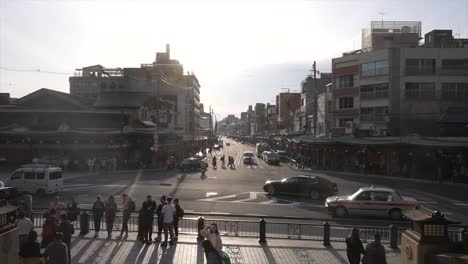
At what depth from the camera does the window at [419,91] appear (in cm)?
5547

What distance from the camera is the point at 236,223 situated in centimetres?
1892

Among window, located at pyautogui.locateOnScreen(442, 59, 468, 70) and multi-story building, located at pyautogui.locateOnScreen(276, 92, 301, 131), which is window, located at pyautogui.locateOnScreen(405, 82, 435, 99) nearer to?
window, located at pyautogui.locateOnScreen(442, 59, 468, 70)

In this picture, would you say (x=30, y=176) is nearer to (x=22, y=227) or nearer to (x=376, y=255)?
(x=22, y=227)

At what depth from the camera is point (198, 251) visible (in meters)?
16.3

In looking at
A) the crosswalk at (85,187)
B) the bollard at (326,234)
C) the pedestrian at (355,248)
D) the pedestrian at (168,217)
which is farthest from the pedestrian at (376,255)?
the crosswalk at (85,187)

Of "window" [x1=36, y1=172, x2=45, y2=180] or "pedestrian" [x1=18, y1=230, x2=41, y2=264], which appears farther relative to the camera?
"window" [x1=36, y1=172, x2=45, y2=180]

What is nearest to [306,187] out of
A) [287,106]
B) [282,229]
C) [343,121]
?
[282,229]

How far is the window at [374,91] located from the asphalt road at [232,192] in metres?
14.0

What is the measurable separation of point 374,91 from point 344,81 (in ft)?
17.9

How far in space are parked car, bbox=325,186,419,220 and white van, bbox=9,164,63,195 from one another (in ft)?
59.7

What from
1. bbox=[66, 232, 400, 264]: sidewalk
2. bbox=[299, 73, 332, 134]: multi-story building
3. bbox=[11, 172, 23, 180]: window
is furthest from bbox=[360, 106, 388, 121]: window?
bbox=[66, 232, 400, 264]: sidewalk

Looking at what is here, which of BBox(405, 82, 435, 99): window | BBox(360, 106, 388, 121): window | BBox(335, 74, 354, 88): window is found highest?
BBox(335, 74, 354, 88): window

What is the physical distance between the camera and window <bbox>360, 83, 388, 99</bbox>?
186ft

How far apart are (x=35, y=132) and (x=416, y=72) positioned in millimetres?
44622
